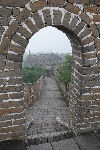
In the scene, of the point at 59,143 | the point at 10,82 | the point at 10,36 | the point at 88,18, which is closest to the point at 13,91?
the point at 10,82

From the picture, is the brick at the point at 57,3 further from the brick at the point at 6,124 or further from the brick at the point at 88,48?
the brick at the point at 6,124

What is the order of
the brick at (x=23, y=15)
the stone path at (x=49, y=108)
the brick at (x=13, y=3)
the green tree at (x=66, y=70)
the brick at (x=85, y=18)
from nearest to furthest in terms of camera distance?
the brick at (x=13, y=3) → the brick at (x=23, y=15) → the brick at (x=85, y=18) → the stone path at (x=49, y=108) → the green tree at (x=66, y=70)

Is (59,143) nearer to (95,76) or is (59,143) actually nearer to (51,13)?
(95,76)

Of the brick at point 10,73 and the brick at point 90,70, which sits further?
the brick at point 90,70

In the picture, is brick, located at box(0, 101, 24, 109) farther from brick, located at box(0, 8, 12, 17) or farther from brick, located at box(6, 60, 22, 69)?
brick, located at box(0, 8, 12, 17)

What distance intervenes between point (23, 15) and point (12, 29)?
274 mm

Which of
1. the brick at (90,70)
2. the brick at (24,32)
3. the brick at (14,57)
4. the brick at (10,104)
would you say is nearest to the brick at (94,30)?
the brick at (90,70)

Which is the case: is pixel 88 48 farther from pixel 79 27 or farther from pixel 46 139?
pixel 46 139

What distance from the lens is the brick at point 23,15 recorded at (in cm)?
305

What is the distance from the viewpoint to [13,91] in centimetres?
335

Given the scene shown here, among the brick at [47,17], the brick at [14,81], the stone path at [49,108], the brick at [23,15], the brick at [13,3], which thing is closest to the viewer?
the brick at [13,3]

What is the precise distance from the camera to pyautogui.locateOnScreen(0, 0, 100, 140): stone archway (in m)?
3.11

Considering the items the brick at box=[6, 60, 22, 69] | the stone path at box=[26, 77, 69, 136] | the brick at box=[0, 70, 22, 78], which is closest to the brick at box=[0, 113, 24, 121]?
the brick at box=[0, 70, 22, 78]

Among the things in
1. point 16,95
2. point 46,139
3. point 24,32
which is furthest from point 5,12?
point 46,139
